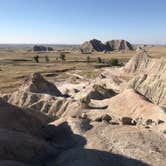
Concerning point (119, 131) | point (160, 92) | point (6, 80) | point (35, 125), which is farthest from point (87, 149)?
point (6, 80)

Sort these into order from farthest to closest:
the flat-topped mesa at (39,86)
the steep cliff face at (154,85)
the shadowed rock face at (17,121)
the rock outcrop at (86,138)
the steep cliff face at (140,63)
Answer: the steep cliff face at (140,63)
the flat-topped mesa at (39,86)
the steep cliff face at (154,85)
the shadowed rock face at (17,121)
the rock outcrop at (86,138)

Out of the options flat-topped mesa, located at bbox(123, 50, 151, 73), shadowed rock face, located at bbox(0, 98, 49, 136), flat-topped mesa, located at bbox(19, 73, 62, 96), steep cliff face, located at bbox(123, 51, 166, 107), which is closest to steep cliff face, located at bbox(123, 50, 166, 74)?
flat-topped mesa, located at bbox(123, 50, 151, 73)

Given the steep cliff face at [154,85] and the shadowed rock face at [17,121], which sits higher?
the shadowed rock face at [17,121]

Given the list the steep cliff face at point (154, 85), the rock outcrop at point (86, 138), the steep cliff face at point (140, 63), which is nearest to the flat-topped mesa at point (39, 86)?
the steep cliff face at point (154, 85)

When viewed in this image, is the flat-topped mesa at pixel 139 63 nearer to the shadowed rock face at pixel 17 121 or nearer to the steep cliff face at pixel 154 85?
the steep cliff face at pixel 154 85

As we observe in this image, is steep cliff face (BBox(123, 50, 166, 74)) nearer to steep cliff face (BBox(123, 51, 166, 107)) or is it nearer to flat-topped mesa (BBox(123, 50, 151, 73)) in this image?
flat-topped mesa (BBox(123, 50, 151, 73))

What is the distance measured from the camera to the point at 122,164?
23859 millimetres

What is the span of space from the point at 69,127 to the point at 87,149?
7564 mm

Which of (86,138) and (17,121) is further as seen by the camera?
(17,121)

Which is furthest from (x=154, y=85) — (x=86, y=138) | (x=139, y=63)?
(x=139, y=63)

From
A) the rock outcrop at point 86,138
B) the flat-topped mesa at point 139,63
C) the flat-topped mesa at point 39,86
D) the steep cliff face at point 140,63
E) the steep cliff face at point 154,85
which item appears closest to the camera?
the rock outcrop at point 86,138

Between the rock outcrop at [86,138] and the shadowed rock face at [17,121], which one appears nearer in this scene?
the rock outcrop at [86,138]

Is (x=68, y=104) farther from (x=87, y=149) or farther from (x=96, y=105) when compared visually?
(x=87, y=149)

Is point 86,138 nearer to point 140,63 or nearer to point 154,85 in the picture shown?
point 154,85
